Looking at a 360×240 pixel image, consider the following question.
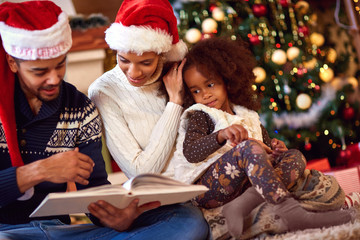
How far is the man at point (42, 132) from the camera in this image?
4.58ft

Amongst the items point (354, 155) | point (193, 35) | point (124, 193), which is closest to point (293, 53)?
point (193, 35)

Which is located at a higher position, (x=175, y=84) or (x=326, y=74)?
(x=175, y=84)

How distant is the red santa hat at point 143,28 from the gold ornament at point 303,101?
4.79 ft

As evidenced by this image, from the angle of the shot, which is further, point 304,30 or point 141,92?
point 304,30

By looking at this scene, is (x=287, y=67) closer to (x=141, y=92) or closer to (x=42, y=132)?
(x=141, y=92)

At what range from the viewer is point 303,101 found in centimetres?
304

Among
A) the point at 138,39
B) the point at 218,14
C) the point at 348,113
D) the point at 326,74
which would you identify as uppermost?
the point at 138,39

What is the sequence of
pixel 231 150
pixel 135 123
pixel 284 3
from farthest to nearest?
pixel 284 3 → pixel 135 123 → pixel 231 150

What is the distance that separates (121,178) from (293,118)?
1357 millimetres

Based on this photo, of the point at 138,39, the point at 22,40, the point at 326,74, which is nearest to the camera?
the point at 22,40

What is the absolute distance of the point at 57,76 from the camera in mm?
1446

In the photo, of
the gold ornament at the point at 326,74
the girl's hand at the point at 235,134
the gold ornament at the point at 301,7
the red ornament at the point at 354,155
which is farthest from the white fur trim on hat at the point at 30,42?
the red ornament at the point at 354,155

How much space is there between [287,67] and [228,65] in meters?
1.37

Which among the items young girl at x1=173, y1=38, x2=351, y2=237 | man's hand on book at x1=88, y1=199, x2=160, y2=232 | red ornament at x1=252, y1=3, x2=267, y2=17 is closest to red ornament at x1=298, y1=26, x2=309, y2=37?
red ornament at x1=252, y1=3, x2=267, y2=17
